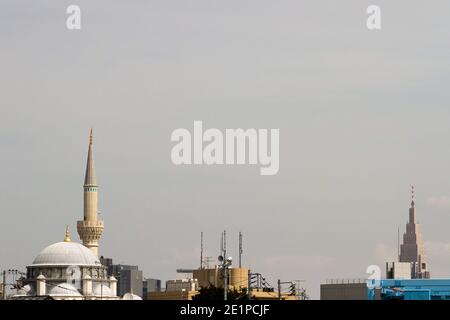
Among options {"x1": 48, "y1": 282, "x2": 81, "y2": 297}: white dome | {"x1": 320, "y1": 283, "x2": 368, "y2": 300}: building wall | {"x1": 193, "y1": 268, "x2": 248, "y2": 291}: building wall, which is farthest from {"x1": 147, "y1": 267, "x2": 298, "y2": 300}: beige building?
{"x1": 48, "y1": 282, "x2": 81, "y2": 297}: white dome

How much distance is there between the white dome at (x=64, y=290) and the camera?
619ft

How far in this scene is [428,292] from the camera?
146m

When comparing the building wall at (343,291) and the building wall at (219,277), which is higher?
the building wall at (219,277)

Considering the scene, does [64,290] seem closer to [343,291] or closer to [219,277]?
[219,277]

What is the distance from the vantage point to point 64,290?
191 metres

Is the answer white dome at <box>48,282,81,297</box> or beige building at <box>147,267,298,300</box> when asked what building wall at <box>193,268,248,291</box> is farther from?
white dome at <box>48,282,81,297</box>

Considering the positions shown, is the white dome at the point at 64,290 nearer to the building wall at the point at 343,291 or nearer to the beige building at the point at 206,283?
the beige building at the point at 206,283

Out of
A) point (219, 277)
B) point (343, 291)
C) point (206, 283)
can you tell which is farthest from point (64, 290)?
point (343, 291)

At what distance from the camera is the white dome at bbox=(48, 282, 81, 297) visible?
7431 inches

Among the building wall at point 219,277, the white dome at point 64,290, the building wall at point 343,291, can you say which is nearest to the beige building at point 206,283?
the building wall at point 219,277
